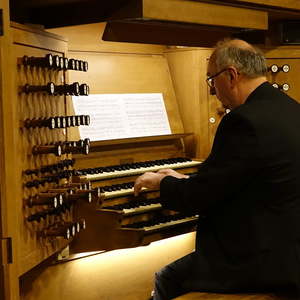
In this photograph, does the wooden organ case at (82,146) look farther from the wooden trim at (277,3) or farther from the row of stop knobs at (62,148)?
the wooden trim at (277,3)

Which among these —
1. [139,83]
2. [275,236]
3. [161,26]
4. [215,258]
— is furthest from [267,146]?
[139,83]

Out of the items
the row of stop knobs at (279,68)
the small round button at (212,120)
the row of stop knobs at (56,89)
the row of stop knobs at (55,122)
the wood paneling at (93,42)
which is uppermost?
the wood paneling at (93,42)

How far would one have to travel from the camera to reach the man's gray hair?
235cm

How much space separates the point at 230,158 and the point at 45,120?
837mm

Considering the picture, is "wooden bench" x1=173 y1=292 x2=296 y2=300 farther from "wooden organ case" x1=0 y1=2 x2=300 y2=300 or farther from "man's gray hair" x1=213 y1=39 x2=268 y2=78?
"man's gray hair" x1=213 y1=39 x2=268 y2=78

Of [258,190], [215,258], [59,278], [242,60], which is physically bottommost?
[59,278]

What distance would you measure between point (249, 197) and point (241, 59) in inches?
22.1

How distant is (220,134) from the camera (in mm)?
2221

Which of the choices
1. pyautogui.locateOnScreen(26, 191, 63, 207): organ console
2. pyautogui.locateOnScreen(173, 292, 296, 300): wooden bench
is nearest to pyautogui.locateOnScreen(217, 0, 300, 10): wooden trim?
pyautogui.locateOnScreen(26, 191, 63, 207): organ console

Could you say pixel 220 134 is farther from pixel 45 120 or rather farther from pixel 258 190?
pixel 45 120

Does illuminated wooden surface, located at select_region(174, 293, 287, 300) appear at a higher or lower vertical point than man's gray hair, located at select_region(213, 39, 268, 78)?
lower

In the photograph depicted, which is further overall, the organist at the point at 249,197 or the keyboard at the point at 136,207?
the keyboard at the point at 136,207

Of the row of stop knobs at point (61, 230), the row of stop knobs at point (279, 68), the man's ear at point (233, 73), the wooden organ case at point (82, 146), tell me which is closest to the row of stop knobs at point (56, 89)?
the wooden organ case at point (82, 146)

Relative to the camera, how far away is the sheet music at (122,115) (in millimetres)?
3424
